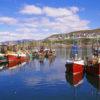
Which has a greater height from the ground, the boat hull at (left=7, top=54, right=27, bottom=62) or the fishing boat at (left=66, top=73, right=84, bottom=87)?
the boat hull at (left=7, top=54, right=27, bottom=62)

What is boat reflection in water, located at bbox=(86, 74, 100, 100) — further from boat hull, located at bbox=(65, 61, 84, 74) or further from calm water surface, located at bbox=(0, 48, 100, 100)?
boat hull, located at bbox=(65, 61, 84, 74)

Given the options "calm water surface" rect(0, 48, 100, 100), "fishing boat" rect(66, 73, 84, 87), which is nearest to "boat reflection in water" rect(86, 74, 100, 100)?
"calm water surface" rect(0, 48, 100, 100)

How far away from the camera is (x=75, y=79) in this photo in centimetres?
5934

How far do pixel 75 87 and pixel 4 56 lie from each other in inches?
2093

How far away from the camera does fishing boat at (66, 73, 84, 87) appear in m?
55.7

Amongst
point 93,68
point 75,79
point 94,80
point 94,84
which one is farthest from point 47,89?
point 93,68

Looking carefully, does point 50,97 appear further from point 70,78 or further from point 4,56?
point 4,56

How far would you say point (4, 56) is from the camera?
101812mm

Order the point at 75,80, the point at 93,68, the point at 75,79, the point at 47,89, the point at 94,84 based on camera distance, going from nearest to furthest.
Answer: the point at 47,89 < the point at 94,84 < the point at 75,80 < the point at 75,79 < the point at 93,68

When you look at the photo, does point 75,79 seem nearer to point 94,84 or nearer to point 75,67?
point 75,67

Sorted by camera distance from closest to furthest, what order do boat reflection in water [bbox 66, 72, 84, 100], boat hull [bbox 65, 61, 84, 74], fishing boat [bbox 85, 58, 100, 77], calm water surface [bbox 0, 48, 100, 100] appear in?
calm water surface [bbox 0, 48, 100, 100]
boat reflection in water [bbox 66, 72, 84, 100]
fishing boat [bbox 85, 58, 100, 77]
boat hull [bbox 65, 61, 84, 74]

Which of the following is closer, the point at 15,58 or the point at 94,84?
the point at 94,84

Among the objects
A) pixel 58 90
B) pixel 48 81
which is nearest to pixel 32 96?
pixel 58 90

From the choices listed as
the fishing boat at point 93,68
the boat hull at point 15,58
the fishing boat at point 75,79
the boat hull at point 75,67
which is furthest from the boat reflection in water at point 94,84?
the boat hull at point 15,58
